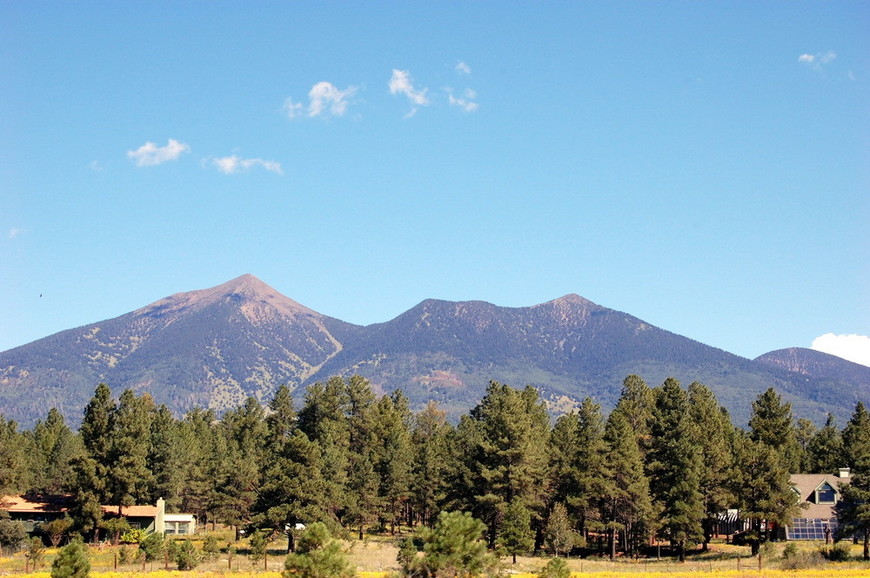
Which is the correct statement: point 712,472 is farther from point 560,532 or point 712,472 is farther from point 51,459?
point 51,459

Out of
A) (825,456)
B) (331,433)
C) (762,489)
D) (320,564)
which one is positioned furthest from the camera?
(825,456)

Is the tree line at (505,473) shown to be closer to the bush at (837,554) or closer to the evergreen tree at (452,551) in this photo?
the bush at (837,554)

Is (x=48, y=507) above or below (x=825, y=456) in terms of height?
below

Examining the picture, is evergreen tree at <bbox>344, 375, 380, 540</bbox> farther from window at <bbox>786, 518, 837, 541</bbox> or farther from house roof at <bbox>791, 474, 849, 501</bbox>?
house roof at <bbox>791, 474, 849, 501</bbox>

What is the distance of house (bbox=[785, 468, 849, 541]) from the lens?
85750mm

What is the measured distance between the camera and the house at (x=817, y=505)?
85.8 meters

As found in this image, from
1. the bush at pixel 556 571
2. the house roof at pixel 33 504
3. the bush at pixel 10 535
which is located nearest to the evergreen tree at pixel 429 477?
the house roof at pixel 33 504

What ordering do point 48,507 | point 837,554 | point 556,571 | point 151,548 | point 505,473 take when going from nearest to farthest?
point 556,571 → point 151,548 → point 837,554 → point 505,473 → point 48,507

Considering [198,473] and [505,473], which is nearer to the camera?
[505,473]

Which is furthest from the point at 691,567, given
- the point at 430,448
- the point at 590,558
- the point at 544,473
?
the point at 430,448

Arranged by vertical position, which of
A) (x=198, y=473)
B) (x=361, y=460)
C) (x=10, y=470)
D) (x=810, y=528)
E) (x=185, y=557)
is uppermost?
(x=361, y=460)

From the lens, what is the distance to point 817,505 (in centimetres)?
8869

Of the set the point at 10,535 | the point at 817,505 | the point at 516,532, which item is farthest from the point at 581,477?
the point at 10,535

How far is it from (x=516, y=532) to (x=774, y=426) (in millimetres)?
41767
